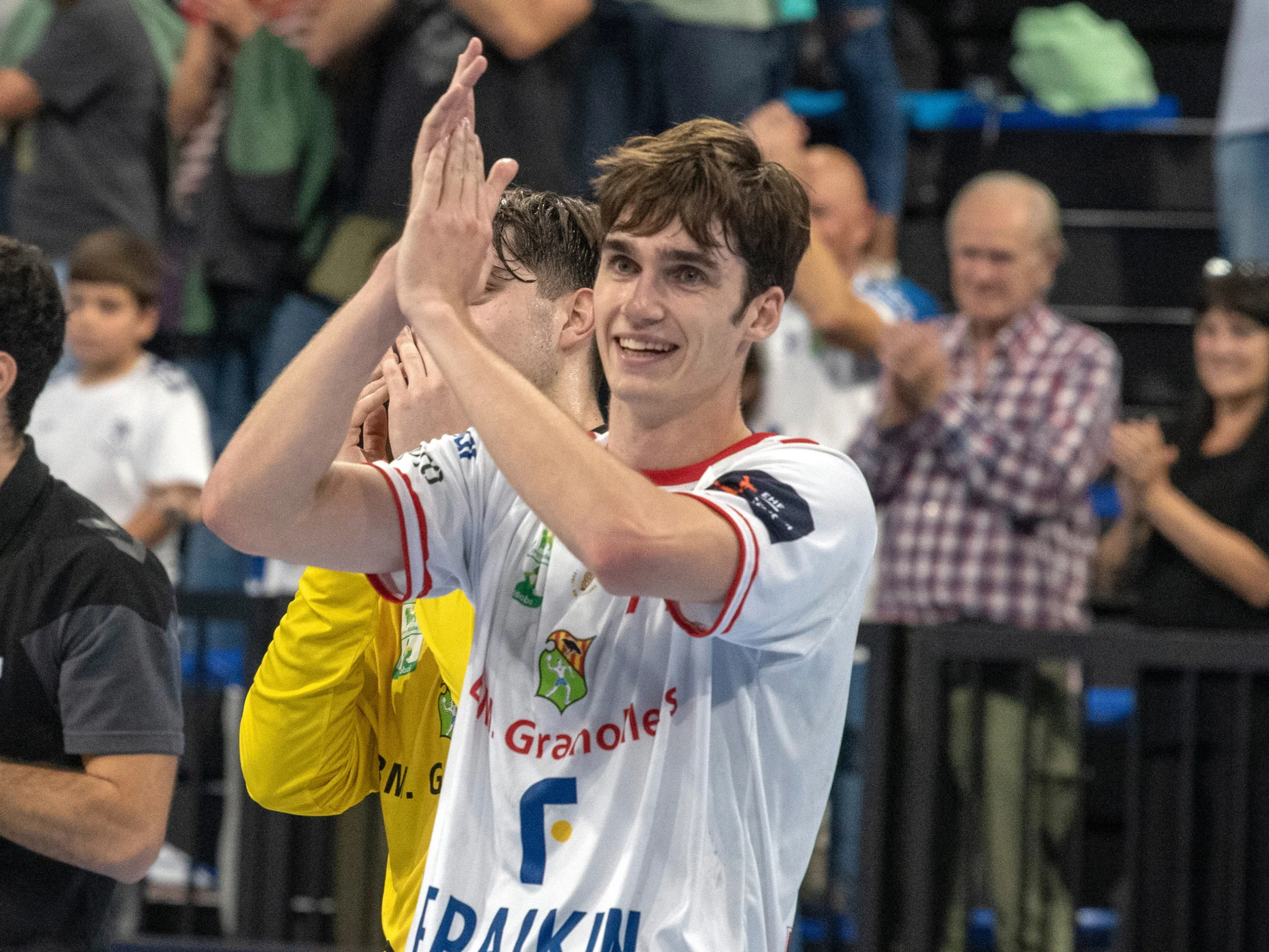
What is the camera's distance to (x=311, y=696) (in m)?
2.53

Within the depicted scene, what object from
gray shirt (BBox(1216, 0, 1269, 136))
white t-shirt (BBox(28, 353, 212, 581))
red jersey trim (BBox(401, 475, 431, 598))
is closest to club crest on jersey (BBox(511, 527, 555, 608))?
red jersey trim (BBox(401, 475, 431, 598))

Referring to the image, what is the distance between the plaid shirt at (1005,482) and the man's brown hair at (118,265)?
7.60 ft

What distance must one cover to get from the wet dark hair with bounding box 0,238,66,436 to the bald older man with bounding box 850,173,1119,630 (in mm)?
2743

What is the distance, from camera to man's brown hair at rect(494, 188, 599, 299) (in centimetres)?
258

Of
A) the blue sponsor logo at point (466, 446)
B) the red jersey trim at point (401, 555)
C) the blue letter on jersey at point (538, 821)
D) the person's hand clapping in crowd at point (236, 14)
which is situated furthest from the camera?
the person's hand clapping in crowd at point (236, 14)

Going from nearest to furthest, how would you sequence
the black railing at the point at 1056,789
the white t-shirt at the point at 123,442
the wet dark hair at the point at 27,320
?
the wet dark hair at the point at 27,320, the black railing at the point at 1056,789, the white t-shirt at the point at 123,442

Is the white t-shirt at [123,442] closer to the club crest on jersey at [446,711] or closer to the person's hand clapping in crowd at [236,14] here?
the person's hand clapping in crowd at [236,14]

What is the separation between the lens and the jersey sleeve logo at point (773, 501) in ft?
6.84

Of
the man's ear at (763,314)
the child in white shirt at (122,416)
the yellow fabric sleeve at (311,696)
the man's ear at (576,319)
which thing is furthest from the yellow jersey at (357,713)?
the child in white shirt at (122,416)

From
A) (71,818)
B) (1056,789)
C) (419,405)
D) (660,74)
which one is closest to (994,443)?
(1056,789)

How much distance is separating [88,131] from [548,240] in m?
3.71

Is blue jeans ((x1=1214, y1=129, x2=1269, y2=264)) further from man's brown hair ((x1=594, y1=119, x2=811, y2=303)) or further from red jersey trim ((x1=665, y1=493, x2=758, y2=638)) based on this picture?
red jersey trim ((x1=665, y1=493, x2=758, y2=638))

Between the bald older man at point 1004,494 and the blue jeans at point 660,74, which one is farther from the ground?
the blue jeans at point 660,74

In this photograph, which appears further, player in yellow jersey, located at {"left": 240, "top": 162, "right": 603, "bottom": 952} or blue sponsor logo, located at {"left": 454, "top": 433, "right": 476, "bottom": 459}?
player in yellow jersey, located at {"left": 240, "top": 162, "right": 603, "bottom": 952}
